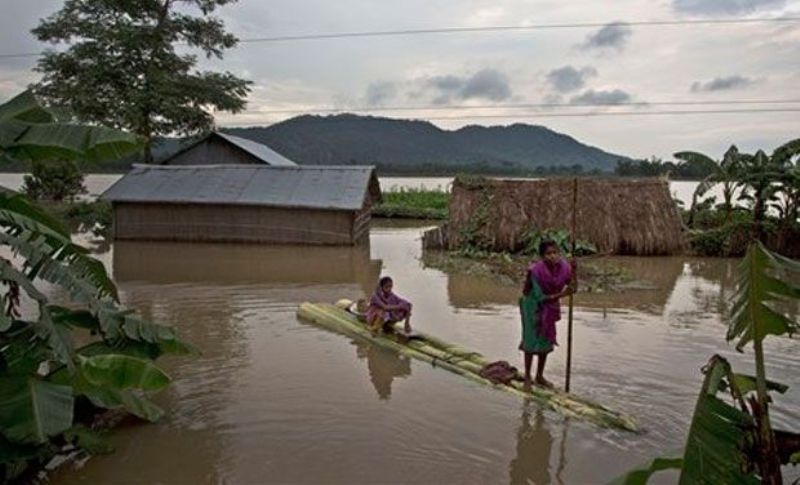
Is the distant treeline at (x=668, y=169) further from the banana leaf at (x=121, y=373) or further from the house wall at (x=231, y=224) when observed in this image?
the banana leaf at (x=121, y=373)

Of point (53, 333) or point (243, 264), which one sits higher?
point (53, 333)

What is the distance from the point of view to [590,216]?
20.8 metres

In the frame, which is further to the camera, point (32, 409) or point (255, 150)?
point (255, 150)

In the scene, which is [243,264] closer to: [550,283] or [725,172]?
[550,283]

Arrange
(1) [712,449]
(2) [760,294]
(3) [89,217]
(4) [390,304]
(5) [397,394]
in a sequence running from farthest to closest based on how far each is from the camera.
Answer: (3) [89,217], (4) [390,304], (5) [397,394], (2) [760,294], (1) [712,449]

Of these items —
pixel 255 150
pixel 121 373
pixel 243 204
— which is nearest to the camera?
pixel 121 373

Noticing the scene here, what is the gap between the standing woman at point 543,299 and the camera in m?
7.56

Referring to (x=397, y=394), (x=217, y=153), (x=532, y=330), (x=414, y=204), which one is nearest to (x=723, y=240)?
(x=532, y=330)

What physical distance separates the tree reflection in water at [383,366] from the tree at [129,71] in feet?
64.5

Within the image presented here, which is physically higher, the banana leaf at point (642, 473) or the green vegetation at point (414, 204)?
the green vegetation at point (414, 204)

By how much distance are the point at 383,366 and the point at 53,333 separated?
4.88 m

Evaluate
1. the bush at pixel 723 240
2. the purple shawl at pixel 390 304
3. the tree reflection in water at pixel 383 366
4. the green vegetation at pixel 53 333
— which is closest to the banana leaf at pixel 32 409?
the green vegetation at pixel 53 333

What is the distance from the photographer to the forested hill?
4380 inches

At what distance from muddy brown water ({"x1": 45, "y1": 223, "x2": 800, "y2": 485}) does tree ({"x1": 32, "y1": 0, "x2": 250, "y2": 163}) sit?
13.4m
